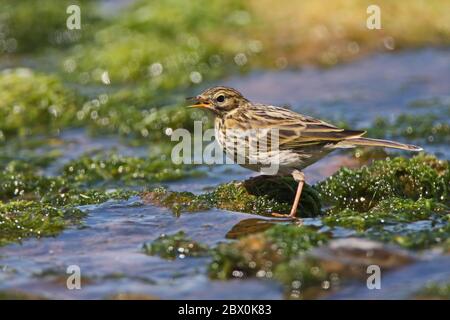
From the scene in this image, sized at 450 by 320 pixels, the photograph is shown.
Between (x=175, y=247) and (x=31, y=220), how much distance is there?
1514mm

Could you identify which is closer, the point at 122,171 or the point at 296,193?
the point at 296,193

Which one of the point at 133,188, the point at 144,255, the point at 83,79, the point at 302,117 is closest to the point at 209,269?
the point at 144,255

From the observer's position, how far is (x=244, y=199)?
8312mm

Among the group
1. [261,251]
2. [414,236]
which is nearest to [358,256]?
[414,236]

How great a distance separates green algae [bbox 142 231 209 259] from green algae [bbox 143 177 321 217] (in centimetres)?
74

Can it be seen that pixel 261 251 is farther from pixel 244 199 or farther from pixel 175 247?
pixel 244 199

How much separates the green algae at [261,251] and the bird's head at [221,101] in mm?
2201

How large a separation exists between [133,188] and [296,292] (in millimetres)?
3823

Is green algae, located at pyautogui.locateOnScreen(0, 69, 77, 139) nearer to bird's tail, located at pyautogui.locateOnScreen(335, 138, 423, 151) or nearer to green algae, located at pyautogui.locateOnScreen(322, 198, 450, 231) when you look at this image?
bird's tail, located at pyautogui.locateOnScreen(335, 138, 423, 151)

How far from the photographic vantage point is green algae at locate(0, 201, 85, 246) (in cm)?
768

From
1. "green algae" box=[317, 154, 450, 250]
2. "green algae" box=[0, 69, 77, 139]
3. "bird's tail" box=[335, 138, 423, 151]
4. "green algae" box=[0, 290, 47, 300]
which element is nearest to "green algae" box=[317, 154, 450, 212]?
"green algae" box=[317, 154, 450, 250]

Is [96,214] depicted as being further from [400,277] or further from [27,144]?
[27,144]

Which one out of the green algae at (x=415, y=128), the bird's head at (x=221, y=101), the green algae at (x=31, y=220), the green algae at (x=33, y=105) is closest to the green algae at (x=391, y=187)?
the bird's head at (x=221, y=101)

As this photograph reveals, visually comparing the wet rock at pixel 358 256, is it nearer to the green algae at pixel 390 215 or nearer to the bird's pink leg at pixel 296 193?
the green algae at pixel 390 215
